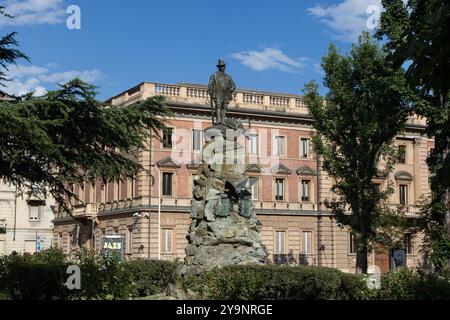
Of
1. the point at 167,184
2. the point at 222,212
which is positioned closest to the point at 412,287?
the point at 222,212

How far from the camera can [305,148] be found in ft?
170

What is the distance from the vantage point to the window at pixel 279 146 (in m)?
50.6

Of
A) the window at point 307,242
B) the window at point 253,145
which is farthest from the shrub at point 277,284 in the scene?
the window at point 307,242

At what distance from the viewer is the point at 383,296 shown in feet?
43.5

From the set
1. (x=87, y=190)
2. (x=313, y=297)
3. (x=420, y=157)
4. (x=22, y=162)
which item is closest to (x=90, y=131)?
(x=22, y=162)

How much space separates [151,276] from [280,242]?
102 feet

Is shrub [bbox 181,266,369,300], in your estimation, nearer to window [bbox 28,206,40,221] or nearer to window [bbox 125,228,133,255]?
window [bbox 125,228,133,255]

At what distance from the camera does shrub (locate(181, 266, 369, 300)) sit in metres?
13.4

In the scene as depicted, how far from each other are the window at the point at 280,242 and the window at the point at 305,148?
239 inches

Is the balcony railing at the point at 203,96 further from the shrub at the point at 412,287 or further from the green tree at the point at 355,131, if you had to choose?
the shrub at the point at 412,287

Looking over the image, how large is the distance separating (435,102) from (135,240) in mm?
27984

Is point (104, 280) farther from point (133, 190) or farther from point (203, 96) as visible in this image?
point (203, 96)

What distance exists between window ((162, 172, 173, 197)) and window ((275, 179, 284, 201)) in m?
8.30

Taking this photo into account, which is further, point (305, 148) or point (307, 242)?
point (305, 148)
